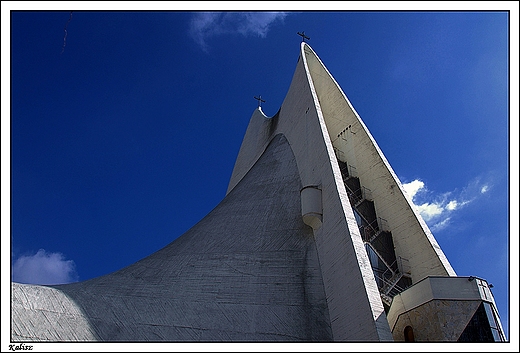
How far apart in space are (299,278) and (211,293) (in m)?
1.92

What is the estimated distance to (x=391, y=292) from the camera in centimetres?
1038

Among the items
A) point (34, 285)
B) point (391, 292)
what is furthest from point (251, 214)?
point (34, 285)

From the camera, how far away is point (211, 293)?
30.0 ft

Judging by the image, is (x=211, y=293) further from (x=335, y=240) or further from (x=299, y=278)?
(x=335, y=240)

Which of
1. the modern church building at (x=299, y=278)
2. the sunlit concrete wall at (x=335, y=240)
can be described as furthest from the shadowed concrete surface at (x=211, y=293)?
the sunlit concrete wall at (x=335, y=240)

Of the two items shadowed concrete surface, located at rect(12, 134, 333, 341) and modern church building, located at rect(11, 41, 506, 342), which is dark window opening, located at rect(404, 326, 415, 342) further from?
shadowed concrete surface, located at rect(12, 134, 333, 341)

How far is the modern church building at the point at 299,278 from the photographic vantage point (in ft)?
24.5

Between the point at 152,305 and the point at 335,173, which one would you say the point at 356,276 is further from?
the point at 152,305

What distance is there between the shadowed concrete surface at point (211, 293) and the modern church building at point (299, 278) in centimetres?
3

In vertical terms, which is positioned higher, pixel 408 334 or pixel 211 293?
pixel 211 293

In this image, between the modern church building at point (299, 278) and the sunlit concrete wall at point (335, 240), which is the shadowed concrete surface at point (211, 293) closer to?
the modern church building at point (299, 278)

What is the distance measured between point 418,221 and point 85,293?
7.83m

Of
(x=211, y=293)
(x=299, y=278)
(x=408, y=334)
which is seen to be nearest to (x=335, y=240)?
(x=299, y=278)

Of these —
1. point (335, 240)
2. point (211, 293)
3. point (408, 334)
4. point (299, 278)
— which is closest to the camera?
point (408, 334)
